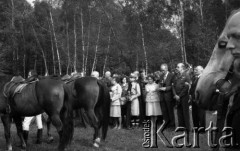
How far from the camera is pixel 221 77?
1801 millimetres

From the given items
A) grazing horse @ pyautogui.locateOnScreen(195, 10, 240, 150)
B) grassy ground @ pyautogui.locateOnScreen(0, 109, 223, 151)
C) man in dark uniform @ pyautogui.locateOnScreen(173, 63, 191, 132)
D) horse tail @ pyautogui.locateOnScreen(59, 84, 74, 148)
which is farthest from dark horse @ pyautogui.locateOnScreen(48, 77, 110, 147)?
grazing horse @ pyautogui.locateOnScreen(195, 10, 240, 150)

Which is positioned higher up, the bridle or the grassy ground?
the bridle

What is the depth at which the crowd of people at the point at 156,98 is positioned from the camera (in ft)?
27.9

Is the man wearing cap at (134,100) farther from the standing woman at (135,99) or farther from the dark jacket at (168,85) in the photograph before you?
the dark jacket at (168,85)

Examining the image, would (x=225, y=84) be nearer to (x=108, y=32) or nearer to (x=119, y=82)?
(x=119, y=82)

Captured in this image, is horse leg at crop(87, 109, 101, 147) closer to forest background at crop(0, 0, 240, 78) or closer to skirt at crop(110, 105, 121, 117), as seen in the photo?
skirt at crop(110, 105, 121, 117)

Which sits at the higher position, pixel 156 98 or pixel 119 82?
pixel 119 82

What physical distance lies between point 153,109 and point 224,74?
7692 mm

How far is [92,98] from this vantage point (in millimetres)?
7816

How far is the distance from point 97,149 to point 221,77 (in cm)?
547

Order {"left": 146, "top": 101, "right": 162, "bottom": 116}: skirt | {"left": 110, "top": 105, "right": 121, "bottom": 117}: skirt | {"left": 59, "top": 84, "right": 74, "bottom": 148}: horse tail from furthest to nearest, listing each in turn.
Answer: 1. {"left": 110, "top": 105, "right": 121, "bottom": 117}: skirt
2. {"left": 146, "top": 101, "right": 162, "bottom": 116}: skirt
3. {"left": 59, "top": 84, "right": 74, "bottom": 148}: horse tail

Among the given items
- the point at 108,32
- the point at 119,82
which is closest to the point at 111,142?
the point at 119,82

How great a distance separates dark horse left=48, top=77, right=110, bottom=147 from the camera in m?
7.71

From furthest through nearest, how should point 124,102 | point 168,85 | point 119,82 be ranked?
point 119,82 < point 124,102 < point 168,85
